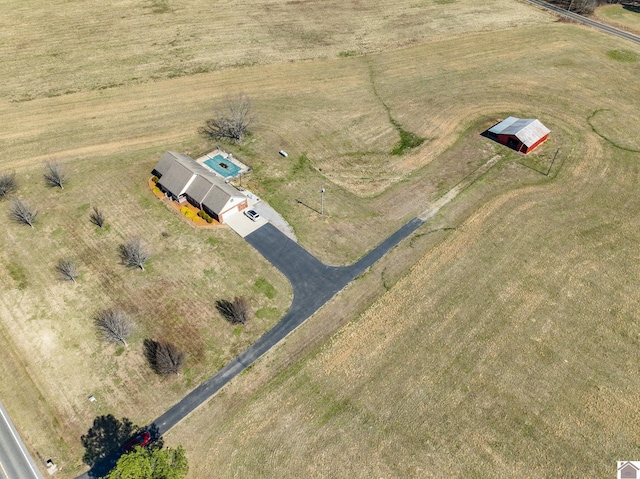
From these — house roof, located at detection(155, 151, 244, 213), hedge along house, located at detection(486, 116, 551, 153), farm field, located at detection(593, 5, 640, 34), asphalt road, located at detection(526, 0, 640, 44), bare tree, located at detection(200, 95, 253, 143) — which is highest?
farm field, located at detection(593, 5, 640, 34)

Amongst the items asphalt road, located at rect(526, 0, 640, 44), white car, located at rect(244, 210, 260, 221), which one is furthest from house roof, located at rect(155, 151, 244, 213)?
asphalt road, located at rect(526, 0, 640, 44)

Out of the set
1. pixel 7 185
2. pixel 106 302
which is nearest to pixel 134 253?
pixel 106 302

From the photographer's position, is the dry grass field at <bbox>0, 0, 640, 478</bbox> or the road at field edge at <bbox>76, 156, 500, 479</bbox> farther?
the road at field edge at <bbox>76, 156, 500, 479</bbox>

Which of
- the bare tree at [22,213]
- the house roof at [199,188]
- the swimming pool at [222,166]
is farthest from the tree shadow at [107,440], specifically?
the swimming pool at [222,166]

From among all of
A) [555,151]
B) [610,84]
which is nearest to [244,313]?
[555,151]

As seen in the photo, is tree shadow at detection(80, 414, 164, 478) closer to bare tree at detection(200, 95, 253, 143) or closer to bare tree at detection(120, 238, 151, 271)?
bare tree at detection(120, 238, 151, 271)

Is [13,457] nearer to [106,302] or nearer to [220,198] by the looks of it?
[106,302]
